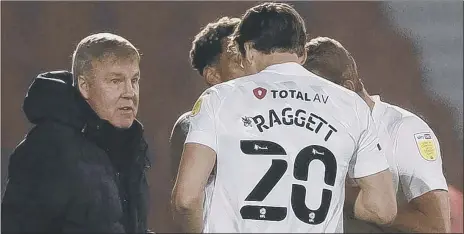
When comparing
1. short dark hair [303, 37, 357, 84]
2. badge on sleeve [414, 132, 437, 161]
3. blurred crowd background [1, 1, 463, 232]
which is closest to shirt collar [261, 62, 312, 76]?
short dark hair [303, 37, 357, 84]

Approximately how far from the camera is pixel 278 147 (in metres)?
2.73

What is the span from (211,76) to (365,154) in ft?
3.15

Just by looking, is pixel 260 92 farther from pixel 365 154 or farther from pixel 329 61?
pixel 329 61

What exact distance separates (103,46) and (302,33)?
0.60 meters

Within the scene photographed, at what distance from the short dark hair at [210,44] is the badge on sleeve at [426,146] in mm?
829

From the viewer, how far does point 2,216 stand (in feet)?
9.12

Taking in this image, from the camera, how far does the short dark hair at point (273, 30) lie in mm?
2820

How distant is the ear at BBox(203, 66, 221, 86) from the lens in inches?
142

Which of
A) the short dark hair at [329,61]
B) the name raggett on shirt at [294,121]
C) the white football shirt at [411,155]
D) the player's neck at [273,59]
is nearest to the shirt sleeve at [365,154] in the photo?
the name raggett on shirt at [294,121]

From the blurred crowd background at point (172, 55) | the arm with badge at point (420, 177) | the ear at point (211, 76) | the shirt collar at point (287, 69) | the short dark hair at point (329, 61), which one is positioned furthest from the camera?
the blurred crowd background at point (172, 55)

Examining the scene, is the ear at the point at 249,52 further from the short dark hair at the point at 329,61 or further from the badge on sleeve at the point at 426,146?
the badge on sleeve at the point at 426,146

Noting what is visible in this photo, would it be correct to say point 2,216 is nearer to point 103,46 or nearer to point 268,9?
point 103,46

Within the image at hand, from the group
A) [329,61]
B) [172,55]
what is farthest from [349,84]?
[172,55]

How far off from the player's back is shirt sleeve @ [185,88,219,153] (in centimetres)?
1
